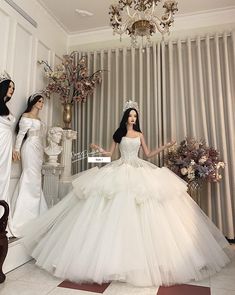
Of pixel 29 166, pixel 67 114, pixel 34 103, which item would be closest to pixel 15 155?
pixel 29 166

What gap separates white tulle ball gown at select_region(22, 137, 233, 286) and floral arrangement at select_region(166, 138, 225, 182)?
62 cm

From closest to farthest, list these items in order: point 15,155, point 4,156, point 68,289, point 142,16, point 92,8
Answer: point 68,289, point 142,16, point 4,156, point 15,155, point 92,8

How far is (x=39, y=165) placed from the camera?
3139 millimetres

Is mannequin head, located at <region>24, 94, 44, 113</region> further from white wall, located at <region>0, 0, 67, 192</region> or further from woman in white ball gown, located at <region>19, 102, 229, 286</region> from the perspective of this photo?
woman in white ball gown, located at <region>19, 102, 229, 286</region>

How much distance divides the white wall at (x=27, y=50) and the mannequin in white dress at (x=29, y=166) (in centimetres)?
15

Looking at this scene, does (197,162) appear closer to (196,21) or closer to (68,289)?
(68,289)

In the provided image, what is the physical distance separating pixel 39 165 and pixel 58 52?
1983 millimetres

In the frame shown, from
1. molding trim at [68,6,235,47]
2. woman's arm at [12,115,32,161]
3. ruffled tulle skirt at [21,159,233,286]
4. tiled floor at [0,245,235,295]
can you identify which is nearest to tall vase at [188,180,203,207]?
ruffled tulle skirt at [21,159,233,286]

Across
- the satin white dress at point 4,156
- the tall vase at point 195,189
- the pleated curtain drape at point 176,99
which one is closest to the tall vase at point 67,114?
the pleated curtain drape at point 176,99

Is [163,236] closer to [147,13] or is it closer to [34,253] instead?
[34,253]

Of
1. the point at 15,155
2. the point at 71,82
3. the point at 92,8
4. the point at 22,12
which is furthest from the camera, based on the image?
the point at 71,82

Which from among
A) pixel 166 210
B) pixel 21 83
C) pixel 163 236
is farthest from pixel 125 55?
pixel 163 236

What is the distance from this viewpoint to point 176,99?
3762mm

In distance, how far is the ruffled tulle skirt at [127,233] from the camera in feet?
6.44
